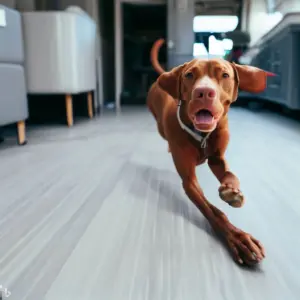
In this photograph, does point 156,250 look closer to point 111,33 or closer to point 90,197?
point 90,197

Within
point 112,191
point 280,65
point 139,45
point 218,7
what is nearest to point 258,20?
point 218,7

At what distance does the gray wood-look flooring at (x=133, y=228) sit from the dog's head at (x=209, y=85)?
Result: 0.71 feet

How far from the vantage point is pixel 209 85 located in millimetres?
585

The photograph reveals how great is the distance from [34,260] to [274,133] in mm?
1520

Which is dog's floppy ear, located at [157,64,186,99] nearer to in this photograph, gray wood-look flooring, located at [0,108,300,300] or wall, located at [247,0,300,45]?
gray wood-look flooring, located at [0,108,300,300]

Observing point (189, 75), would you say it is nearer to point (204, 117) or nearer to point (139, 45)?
point (204, 117)

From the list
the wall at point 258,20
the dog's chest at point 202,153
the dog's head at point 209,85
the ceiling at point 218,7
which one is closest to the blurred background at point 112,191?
the dog's chest at point 202,153

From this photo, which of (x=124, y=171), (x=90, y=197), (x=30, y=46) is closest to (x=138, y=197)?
(x=90, y=197)

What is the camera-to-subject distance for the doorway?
3902 mm

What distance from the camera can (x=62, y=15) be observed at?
1.99m

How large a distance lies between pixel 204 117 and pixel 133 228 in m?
0.25

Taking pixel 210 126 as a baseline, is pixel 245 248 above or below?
below

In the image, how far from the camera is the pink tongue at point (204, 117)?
0.60m

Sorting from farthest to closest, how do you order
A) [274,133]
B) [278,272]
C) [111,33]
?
[111,33], [274,133], [278,272]
